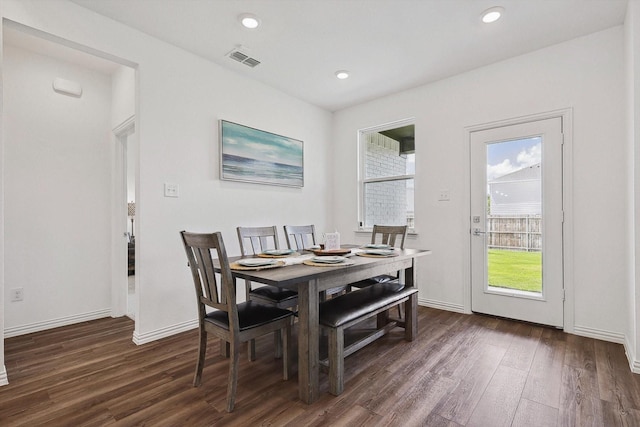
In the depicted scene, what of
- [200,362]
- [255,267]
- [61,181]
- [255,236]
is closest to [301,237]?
[255,236]

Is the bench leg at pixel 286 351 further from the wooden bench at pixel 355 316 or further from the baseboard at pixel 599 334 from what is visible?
the baseboard at pixel 599 334

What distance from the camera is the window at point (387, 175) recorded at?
13.1 feet

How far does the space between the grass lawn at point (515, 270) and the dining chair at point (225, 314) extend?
92.9 inches

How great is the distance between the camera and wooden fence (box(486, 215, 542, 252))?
3000mm

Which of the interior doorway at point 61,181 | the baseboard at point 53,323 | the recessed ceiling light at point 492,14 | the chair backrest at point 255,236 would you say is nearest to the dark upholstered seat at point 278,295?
the chair backrest at point 255,236

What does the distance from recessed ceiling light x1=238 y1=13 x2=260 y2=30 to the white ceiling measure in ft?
0.14

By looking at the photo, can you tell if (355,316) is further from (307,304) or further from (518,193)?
(518,193)

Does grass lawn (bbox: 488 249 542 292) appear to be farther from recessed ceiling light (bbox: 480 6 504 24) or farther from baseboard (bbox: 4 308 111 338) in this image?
baseboard (bbox: 4 308 111 338)

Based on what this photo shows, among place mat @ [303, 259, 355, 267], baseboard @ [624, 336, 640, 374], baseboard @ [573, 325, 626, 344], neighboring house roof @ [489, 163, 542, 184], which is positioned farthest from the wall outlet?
baseboard @ [573, 325, 626, 344]

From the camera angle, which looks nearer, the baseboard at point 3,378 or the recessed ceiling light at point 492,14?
the baseboard at point 3,378

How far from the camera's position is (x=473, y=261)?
11.0 feet

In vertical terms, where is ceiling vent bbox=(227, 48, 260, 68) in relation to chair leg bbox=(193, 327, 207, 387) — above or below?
above

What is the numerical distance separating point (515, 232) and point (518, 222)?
Result: 103mm

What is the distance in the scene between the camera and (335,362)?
1.89m
